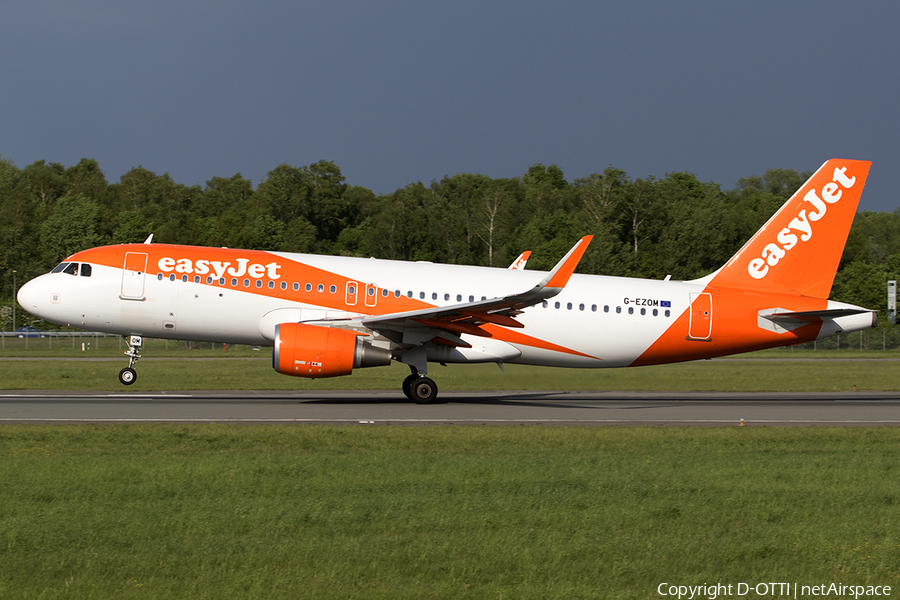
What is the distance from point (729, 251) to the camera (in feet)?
281

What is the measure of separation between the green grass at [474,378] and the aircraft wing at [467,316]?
196cm

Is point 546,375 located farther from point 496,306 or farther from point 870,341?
point 870,341

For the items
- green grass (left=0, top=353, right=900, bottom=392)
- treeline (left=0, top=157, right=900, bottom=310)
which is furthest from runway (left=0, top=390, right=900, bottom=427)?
treeline (left=0, top=157, right=900, bottom=310)

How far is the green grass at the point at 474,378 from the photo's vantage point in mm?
24969

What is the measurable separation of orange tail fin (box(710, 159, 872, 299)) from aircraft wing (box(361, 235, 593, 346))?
22.4 ft

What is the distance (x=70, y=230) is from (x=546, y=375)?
75.6 meters

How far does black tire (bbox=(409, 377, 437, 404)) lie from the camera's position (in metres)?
21.5

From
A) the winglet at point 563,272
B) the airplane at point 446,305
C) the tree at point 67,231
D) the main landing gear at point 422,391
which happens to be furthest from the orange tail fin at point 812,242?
the tree at point 67,231

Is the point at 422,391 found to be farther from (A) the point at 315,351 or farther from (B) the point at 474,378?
(B) the point at 474,378

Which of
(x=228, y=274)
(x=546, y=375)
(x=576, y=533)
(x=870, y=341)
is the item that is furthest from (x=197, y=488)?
(x=870, y=341)

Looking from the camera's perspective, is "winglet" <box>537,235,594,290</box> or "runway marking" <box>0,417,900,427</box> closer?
"runway marking" <box>0,417,900,427</box>

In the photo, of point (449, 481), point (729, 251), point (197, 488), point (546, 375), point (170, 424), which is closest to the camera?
point (197, 488)

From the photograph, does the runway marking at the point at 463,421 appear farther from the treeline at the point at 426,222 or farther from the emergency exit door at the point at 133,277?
the treeline at the point at 426,222

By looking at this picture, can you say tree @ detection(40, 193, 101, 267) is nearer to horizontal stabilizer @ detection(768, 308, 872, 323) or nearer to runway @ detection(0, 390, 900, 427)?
runway @ detection(0, 390, 900, 427)
